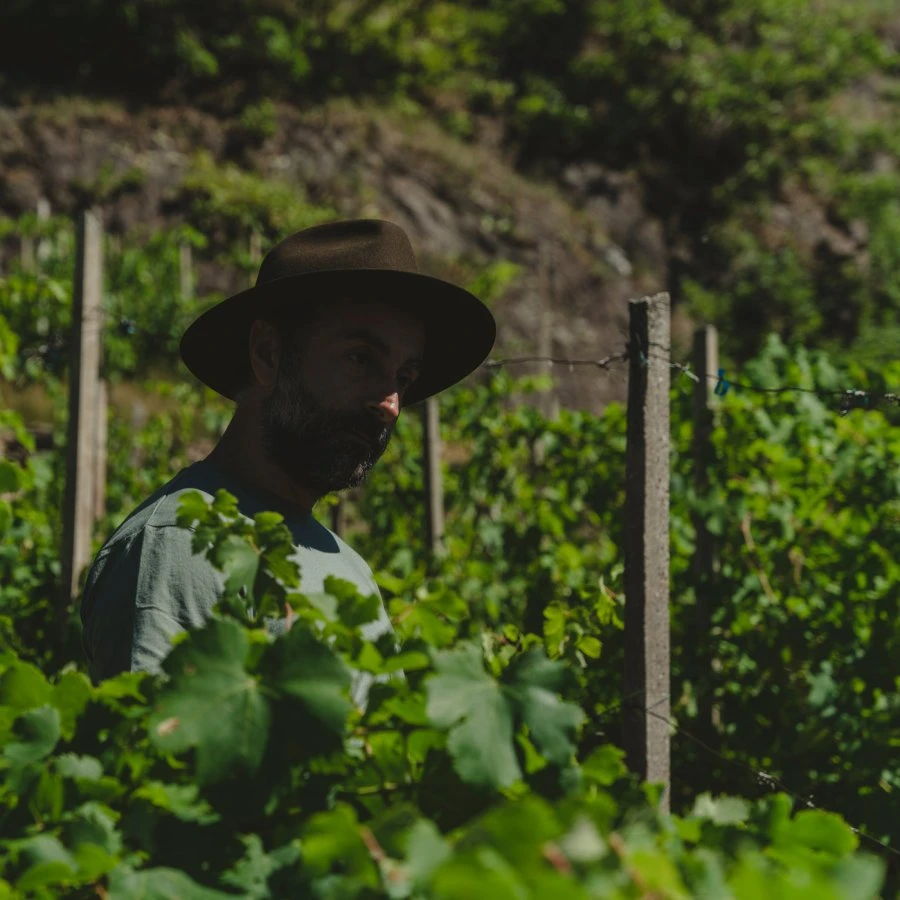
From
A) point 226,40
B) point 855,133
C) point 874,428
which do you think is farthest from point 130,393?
point 855,133

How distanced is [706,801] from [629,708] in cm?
109

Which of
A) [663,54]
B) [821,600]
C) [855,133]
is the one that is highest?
[663,54]

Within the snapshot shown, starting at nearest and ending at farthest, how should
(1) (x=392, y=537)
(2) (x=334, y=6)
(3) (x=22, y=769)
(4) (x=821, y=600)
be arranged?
(3) (x=22, y=769), (4) (x=821, y=600), (1) (x=392, y=537), (2) (x=334, y=6)

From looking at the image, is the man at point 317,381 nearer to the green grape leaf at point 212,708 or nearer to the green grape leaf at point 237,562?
the green grape leaf at point 237,562

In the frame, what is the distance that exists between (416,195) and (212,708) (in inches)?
588

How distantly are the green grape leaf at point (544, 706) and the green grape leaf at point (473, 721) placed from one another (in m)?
0.02

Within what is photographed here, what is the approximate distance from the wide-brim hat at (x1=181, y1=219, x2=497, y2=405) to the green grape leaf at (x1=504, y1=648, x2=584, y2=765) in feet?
3.64

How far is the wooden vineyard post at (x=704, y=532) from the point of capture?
3.69 meters

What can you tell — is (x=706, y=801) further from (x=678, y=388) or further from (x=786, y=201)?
(x=786, y=201)

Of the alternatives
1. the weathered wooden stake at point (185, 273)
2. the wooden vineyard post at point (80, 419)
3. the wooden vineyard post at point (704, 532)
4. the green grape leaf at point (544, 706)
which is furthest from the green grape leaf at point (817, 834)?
the weathered wooden stake at point (185, 273)

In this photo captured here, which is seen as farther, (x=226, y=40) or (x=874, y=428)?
(x=226, y=40)

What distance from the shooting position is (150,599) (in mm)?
1642

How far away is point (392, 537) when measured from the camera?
5773mm

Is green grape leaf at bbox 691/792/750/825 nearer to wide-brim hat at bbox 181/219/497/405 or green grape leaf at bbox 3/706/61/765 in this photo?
green grape leaf at bbox 3/706/61/765
